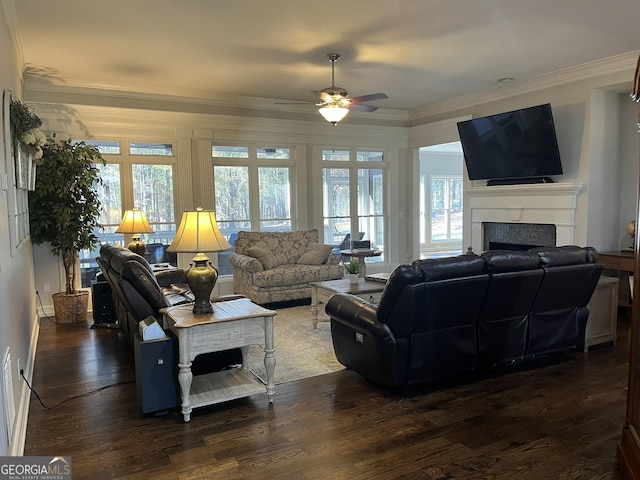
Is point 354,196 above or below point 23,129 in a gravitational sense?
below

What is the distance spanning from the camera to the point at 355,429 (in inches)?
111

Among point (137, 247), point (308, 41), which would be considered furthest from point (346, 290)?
point (137, 247)

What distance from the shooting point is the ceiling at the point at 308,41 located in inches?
149

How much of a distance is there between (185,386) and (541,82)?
5.67m

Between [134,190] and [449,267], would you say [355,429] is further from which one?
[134,190]

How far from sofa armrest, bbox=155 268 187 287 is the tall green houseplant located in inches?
38.0

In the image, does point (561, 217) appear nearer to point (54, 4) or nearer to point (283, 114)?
point (283, 114)

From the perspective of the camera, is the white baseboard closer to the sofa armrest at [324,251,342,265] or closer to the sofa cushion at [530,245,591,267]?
the sofa cushion at [530,245,591,267]

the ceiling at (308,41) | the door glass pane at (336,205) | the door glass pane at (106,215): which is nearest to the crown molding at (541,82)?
the ceiling at (308,41)

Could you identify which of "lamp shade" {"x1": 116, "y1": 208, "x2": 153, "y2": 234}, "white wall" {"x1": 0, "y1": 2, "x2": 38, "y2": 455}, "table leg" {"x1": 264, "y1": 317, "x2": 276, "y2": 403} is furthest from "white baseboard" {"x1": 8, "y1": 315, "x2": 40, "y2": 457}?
"lamp shade" {"x1": 116, "y1": 208, "x2": 153, "y2": 234}

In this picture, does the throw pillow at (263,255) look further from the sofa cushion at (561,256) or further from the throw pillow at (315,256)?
the sofa cushion at (561,256)

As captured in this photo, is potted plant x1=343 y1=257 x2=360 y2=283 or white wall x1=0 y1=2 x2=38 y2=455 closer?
white wall x1=0 y1=2 x2=38 y2=455

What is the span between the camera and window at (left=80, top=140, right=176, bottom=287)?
20.4 ft

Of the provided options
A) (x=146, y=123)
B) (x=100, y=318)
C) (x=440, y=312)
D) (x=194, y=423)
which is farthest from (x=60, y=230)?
(x=440, y=312)
